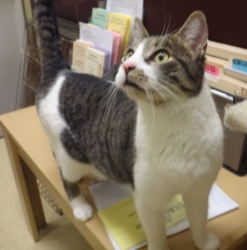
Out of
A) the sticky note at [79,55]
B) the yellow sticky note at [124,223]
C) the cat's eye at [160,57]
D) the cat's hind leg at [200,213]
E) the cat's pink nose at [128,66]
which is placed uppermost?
the cat's eye at [160,57]

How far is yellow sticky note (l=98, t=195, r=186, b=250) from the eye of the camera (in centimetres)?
75

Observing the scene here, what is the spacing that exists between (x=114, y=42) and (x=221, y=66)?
419 millimetres

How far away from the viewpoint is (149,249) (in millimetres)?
706

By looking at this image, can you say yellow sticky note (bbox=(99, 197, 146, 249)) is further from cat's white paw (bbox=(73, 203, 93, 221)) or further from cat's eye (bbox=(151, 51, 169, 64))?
cat's eye (bbox=(151, 51, 169, 64))

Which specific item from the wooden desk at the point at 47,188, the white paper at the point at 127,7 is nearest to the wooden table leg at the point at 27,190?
the wooden desk at the point at 47,188

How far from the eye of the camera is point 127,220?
798mm

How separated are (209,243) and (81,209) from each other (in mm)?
314

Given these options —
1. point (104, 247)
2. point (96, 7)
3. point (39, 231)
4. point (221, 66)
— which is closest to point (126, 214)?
point (104, 247)

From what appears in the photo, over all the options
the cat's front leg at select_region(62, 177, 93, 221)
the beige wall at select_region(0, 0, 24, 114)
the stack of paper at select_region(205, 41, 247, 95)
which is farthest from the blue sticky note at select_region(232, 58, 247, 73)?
the beige wall at select_region(0, 0, 24, 114)

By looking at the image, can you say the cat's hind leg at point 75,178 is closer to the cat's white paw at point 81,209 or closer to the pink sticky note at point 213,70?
the cat's white paw at point 81,209

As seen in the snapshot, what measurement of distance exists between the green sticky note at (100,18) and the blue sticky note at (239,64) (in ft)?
1.75

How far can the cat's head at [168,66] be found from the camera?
19.4 inches

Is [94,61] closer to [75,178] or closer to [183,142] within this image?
[75,178]

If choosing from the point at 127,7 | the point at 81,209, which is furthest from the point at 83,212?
the point at 127,7
